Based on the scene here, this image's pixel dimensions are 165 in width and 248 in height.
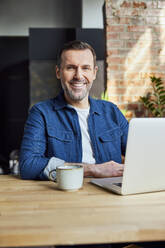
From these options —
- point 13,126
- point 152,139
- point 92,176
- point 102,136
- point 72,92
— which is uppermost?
point 72,92

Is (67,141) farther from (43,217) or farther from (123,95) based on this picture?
(123,95)

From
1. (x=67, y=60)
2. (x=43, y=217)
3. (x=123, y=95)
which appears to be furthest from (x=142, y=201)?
(x=123, y=95)

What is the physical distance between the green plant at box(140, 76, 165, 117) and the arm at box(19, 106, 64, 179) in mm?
1944

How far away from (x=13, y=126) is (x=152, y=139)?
189 inches

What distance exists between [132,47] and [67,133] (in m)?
2.08

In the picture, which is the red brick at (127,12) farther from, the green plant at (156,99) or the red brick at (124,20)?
the green plant at (156,99)

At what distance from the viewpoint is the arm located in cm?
133

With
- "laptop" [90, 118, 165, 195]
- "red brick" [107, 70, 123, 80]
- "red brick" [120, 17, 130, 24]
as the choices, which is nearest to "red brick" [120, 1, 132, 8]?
"red brick" [120, 17, 130, 24]

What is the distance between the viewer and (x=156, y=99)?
134 inches

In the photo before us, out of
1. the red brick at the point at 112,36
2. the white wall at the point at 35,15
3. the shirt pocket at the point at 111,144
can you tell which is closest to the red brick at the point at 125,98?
the red brick at the point at 112,36

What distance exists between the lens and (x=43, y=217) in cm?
78

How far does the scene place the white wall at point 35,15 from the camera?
555cm

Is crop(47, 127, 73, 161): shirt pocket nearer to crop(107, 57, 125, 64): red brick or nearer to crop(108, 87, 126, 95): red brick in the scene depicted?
crop(108, 87, 126, 95): red brick

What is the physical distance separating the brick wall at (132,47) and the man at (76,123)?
1.50 metres
